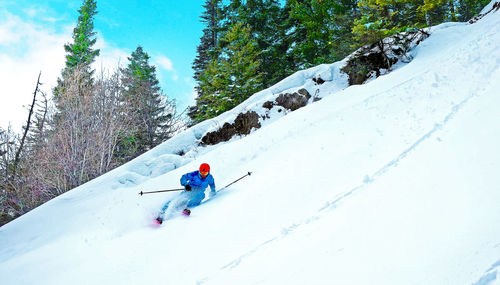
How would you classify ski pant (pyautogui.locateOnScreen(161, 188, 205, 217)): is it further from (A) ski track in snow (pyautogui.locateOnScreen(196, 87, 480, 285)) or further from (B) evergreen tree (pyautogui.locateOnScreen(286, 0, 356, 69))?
(B) evergreen tree (pyautogui.locateOnScreen(286, 0, 356, 69))

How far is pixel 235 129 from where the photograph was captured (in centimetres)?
1335

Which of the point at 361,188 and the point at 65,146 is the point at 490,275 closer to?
the point at 361,188

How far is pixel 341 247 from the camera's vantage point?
2.47 m

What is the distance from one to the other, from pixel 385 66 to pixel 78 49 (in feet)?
94.1

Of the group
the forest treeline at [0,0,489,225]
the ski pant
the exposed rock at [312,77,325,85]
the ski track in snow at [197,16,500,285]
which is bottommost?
the ski track in snow at [197,16,500,285]

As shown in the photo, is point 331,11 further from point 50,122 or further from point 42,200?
point 42,200

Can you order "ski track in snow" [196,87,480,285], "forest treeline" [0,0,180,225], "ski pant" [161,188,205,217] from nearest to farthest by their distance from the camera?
"ski track in snow" [196,87,480,285]
"ski pant" [161,188,205,217]
"forest treeline" [0,0,180,225]

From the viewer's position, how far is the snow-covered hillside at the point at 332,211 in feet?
7.16

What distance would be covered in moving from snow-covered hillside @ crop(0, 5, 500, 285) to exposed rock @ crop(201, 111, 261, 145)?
516 centimetres

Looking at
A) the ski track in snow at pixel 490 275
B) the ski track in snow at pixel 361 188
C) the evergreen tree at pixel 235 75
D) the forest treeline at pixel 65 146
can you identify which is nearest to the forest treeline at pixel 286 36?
the evergreen tree at pixel 235 75

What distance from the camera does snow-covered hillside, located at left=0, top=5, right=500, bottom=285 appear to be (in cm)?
218

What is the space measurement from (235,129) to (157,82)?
18.4 metres

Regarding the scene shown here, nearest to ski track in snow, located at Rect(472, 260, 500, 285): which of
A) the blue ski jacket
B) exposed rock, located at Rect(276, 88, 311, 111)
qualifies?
the blue ski jacket

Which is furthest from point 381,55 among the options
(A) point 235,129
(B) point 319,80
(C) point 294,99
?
(A) point 235,129
